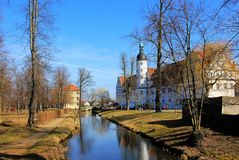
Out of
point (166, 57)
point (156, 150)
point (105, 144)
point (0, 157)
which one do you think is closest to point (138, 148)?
point (156, 150)

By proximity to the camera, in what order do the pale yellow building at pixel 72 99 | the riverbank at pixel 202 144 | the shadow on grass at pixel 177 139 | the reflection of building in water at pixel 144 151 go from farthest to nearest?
1. the pale yellow building at pixel 72 99
2. the shadow on grass at pixel 177 139
3. the reflection of building in water at pixel 144 151
4. the riverbank at pixel 202 144

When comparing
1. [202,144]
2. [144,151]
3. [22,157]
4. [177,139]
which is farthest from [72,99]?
[22,157]

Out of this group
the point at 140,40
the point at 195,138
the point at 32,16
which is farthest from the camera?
the point at 140,40

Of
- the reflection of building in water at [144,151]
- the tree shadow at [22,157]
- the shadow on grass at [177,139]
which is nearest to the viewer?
the tree shadow at [22,157]

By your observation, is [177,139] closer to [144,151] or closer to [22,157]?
[144,151]

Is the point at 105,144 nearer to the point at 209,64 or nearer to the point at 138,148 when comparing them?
the point at 138,148

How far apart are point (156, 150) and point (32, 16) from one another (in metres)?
16.5

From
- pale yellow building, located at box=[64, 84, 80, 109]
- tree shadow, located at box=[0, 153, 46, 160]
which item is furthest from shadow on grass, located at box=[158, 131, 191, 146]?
pale yellow building, located at box=[64, 84, 80, 109]

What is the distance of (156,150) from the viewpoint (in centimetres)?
2111

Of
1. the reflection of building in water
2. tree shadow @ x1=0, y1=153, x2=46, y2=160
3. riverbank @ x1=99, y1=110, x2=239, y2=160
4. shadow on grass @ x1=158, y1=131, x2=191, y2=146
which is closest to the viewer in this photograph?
tree shadow @ x1=0, y1=153, x2=46, y2=160

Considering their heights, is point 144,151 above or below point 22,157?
below

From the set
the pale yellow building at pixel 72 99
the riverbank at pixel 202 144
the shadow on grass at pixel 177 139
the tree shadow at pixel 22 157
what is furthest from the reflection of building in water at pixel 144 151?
the pale yellow building at pixel 72 99

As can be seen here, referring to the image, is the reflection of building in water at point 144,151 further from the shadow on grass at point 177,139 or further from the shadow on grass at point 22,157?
the shadow on grass at point 22,157

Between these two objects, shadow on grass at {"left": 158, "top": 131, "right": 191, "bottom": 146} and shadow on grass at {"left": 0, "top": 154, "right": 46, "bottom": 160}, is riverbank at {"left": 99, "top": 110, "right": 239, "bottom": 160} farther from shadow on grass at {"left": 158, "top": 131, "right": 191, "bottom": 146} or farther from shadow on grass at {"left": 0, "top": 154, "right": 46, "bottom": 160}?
shadow on grass at {"left": 0, "top": 154, "right": 46, "bottom": 160}
